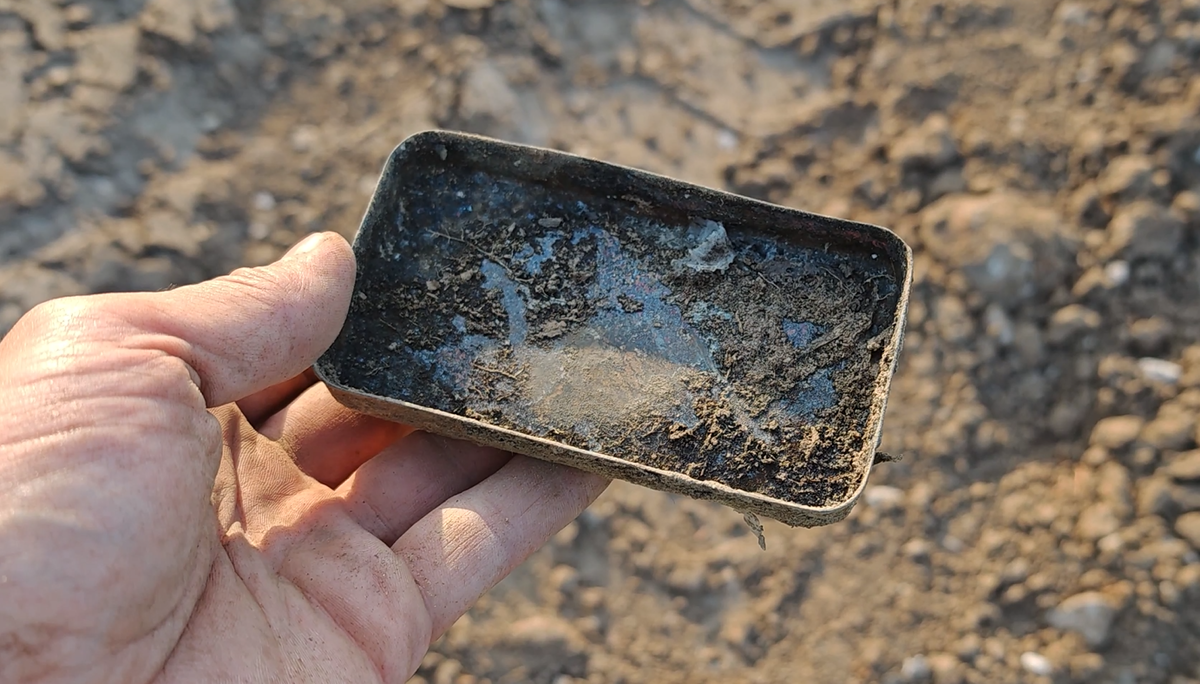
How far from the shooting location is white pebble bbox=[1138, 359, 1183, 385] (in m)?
2.59

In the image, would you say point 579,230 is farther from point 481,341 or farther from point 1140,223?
point 1140,223

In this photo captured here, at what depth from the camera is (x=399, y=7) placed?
3184 millimetres

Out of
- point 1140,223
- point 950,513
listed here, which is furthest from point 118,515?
point 1140,223

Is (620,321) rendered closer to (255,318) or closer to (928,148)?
(255,318)

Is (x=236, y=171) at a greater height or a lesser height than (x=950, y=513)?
greater

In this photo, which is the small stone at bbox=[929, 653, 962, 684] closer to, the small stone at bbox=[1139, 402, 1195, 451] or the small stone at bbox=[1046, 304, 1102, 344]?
the small stone at bbox=[1139, 402, 1195, 451]

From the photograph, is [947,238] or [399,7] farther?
[399,7]

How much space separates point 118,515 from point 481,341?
31.9 inches

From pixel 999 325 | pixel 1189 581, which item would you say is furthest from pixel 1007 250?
pixel 1189 581

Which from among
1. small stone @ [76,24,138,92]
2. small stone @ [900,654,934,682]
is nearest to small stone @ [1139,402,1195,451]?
small stone @ [900,654,934,682]

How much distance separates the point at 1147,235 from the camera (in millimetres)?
2715

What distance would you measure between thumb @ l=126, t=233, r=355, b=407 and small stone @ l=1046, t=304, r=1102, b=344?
6.39 feet

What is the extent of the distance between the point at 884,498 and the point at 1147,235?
1103mm

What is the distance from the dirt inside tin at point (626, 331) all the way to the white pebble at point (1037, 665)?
0.92m
